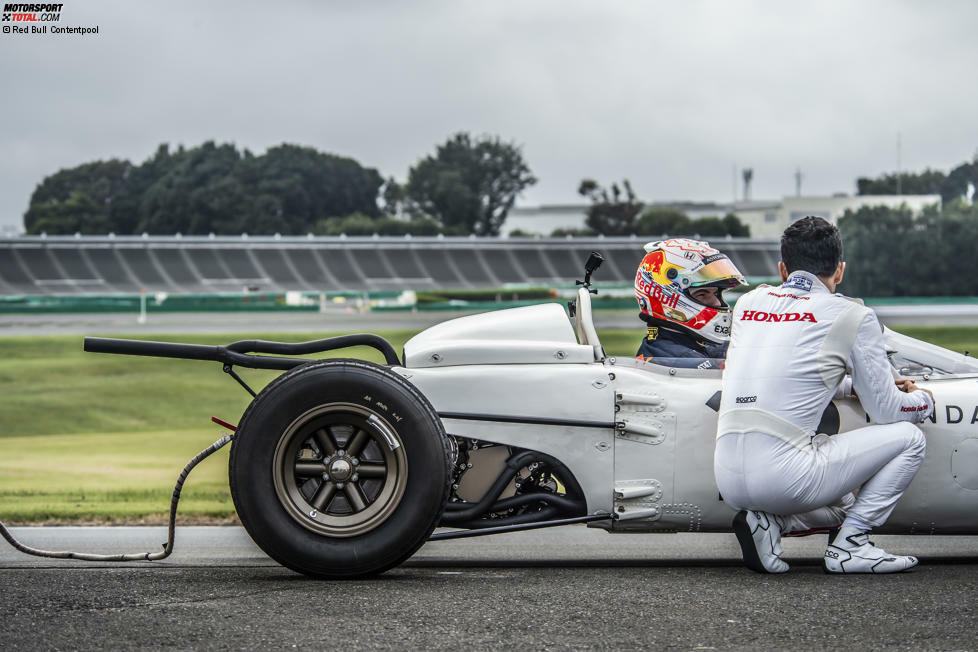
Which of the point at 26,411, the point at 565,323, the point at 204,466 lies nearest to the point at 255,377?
the point at 26,411

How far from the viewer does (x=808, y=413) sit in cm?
470

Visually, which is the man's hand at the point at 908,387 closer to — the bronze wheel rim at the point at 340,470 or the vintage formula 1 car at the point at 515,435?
the vintage formula 1 car at the point at 515,435

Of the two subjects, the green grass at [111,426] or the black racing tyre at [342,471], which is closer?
the black racing tyre at [342,471]

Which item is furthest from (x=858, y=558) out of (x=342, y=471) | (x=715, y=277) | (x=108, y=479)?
(x=108, y=479)

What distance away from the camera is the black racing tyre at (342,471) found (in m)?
4.62

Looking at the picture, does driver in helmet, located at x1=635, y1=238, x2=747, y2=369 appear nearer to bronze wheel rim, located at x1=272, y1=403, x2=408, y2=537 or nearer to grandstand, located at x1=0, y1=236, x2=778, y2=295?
bronze wheel rim, located at x1=272, y1=403, x2=408, y2=537

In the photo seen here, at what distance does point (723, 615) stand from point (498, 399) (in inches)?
63.2

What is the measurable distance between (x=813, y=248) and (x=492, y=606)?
6.80 ft

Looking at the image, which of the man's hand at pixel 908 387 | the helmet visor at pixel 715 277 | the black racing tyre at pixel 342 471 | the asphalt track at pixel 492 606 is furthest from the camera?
the helmet visor at pixel 715 277

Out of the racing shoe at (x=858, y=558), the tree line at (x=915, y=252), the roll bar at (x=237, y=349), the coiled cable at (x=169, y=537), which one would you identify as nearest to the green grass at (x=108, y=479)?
the coiled cable at (x=169, y=537)

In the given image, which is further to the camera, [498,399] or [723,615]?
[498,399]

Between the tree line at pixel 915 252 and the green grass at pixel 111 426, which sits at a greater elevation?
the tree line at pixel 915 252

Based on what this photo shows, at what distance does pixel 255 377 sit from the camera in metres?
25.5

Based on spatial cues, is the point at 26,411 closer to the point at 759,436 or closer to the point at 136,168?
the point at 759,436
